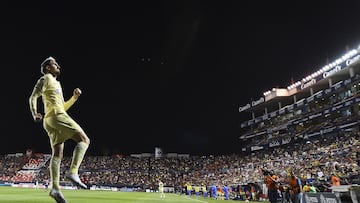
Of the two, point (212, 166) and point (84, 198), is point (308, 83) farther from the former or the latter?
point (84, 198)

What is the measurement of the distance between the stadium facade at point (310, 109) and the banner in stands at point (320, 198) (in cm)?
4262

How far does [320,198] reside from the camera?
1048cm

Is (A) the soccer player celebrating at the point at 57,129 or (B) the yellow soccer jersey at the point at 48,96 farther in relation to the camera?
(B) the yellow soccer jersey at the point at 48,96

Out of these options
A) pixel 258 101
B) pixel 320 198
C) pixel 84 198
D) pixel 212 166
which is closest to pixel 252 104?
pixel 258 101

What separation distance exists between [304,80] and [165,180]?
34690 millimetres

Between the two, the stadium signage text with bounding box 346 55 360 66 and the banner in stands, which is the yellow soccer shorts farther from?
the stadium signage text with bounding box 346 55 360 66

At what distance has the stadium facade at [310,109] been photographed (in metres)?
53.2

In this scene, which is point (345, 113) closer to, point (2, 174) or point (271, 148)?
point (271, 148)

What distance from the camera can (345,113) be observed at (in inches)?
2160

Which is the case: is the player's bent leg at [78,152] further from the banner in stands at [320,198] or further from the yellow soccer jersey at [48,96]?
the banner in stands at [320,198]

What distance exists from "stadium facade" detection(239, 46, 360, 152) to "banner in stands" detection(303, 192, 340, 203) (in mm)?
42619

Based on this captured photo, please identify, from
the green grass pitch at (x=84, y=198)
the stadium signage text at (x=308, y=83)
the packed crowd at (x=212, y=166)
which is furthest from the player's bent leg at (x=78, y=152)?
the stadium signage text at (x=308, y=83)

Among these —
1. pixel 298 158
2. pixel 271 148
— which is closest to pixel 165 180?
pixel 271 148

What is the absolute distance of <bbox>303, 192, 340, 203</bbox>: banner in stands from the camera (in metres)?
9.41
